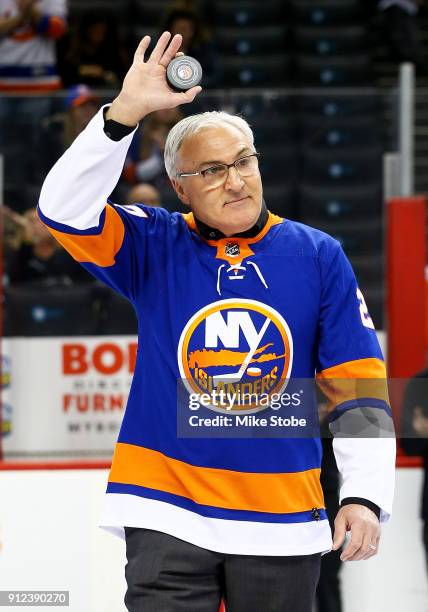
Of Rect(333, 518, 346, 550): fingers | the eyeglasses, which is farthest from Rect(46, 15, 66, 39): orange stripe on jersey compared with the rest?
Rect(333, 518, 346, 550): fingers

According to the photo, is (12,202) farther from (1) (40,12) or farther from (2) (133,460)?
(2) (133,460)

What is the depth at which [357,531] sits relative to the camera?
80.4 inches

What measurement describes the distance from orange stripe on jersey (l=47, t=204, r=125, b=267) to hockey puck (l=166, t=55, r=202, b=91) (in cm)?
29

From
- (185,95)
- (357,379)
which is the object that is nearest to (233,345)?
(357,379)

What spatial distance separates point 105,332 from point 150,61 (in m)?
3.21

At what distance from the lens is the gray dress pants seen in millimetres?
2061

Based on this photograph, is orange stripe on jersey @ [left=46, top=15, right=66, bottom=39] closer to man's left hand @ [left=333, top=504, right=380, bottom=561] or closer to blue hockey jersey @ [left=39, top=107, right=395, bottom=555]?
blue hockey jersey @ [left=39, top=107, right=395, bottom=555]

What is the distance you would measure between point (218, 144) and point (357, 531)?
30.5 inches

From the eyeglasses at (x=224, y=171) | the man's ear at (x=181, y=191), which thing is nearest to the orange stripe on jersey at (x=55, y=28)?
the man's ear at (x=181, y=191)

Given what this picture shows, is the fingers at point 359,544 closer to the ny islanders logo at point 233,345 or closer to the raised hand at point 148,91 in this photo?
the ny islanders logo at point 233,345

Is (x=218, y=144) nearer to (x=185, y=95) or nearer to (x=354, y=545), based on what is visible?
(x=185, y=95)

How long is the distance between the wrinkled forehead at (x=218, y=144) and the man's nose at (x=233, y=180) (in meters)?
0.02

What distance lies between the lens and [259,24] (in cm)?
820

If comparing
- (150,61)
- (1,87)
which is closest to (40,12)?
(1,87)
